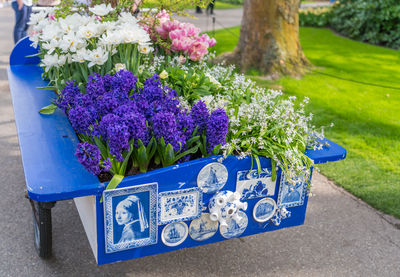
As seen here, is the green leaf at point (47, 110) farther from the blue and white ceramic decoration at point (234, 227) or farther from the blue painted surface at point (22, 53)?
the blue painted surface at point (22, 53)

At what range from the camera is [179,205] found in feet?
6.79

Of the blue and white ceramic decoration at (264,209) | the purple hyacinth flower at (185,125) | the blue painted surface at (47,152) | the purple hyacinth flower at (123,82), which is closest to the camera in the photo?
the blue painted surface at (47,152)

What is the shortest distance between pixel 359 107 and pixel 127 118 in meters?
4.87

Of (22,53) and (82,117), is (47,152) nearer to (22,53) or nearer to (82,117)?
(82,117)

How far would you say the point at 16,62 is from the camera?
4.14 metres

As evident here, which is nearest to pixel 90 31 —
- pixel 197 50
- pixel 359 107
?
pixel 197 50

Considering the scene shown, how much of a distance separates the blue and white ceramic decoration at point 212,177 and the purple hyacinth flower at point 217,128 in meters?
0.14

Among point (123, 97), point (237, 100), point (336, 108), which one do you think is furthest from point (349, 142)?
point (123, 97)

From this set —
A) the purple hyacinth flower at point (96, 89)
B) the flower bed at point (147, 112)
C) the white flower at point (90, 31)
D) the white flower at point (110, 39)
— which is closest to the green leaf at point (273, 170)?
the flower bed at point (147, 112)

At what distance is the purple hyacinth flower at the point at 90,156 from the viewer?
191 centimetres

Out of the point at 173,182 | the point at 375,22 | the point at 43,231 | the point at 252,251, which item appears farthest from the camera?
the point at 375,22

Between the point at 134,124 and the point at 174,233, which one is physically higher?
the point at 134,124

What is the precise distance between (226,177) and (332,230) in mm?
1519

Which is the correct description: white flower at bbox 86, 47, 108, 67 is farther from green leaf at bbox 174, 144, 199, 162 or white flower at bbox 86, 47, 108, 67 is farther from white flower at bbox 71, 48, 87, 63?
green leaf at bbox 174, 144, 199, 162
